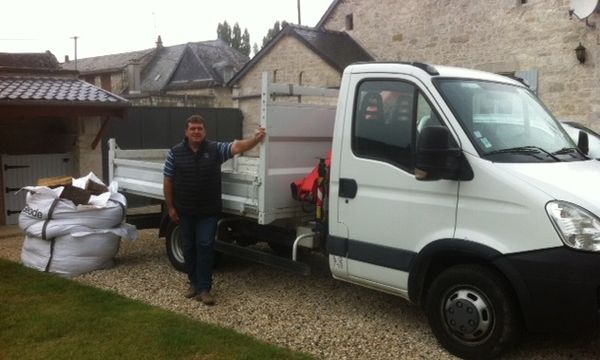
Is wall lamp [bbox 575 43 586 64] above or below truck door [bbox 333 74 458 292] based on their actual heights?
above

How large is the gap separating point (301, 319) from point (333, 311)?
1.17 feet

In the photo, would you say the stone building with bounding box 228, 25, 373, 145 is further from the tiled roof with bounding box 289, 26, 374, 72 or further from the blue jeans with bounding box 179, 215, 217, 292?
the blue jeans with bounding box 179, 215, 217, 292

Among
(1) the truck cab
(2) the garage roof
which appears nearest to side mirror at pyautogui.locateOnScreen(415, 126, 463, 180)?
(1) the truck cab

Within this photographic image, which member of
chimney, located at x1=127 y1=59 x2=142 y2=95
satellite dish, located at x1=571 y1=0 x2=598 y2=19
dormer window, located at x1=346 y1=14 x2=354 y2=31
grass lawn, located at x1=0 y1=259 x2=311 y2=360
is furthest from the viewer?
chimney, located at x1=127 y1=59 x2=142 y2=95

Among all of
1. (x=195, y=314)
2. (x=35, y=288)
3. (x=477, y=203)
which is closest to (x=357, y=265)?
(x=477, y=203)

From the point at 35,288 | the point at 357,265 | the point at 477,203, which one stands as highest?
the point at 477,203

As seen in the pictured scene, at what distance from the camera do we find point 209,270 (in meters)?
5.73

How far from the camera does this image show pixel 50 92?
10250 mm

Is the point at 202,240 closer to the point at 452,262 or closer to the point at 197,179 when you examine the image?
the point at 197,179

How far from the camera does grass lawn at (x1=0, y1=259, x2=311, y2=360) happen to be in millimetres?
4344

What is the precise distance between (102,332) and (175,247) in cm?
204

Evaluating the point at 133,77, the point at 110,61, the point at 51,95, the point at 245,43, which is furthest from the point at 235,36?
the point at 51,95

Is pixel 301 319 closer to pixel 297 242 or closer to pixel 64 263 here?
pixel 297 242

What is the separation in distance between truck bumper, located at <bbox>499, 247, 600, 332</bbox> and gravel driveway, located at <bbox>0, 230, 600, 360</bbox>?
1.88 feet
